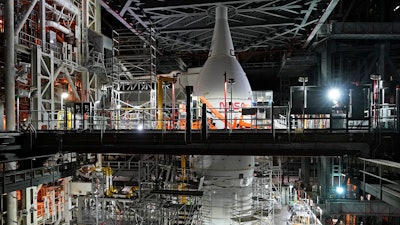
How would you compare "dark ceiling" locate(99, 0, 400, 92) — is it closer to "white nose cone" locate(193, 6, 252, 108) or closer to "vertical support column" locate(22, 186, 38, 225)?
"white nose cone" locate(193, 6, 252, 108)

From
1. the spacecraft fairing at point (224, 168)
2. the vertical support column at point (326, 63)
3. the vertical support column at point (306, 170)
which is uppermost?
the vertical support column at point (326, 63)

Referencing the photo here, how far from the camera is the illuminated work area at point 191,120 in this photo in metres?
13.2

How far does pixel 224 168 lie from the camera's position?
1814cm

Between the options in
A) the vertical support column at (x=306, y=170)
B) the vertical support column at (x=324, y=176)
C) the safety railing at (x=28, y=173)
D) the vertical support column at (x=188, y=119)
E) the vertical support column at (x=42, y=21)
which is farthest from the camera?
the vertical support column at (x=306, y=170)

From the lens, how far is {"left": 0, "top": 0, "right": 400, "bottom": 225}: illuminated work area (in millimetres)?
13234

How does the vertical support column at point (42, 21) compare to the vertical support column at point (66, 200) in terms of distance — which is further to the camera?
the vertical support column at point (66, 200)

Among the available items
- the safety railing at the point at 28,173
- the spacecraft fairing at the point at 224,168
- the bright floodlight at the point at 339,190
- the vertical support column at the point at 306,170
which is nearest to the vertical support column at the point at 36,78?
the safety railing at the point at 28,173

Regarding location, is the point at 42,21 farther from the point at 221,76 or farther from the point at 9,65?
the point at 221,76

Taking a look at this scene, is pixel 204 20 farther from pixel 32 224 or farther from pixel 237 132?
A: pixel 32 224

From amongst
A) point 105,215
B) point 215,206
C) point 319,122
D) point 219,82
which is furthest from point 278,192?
point 105,215

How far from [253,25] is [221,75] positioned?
1019cm

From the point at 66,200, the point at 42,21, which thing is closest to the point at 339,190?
the point at 66,200

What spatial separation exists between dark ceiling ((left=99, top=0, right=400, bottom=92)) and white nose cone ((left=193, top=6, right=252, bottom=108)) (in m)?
2.91

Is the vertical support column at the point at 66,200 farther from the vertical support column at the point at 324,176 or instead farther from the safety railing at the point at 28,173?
the vertical support column at the point at 324,176
